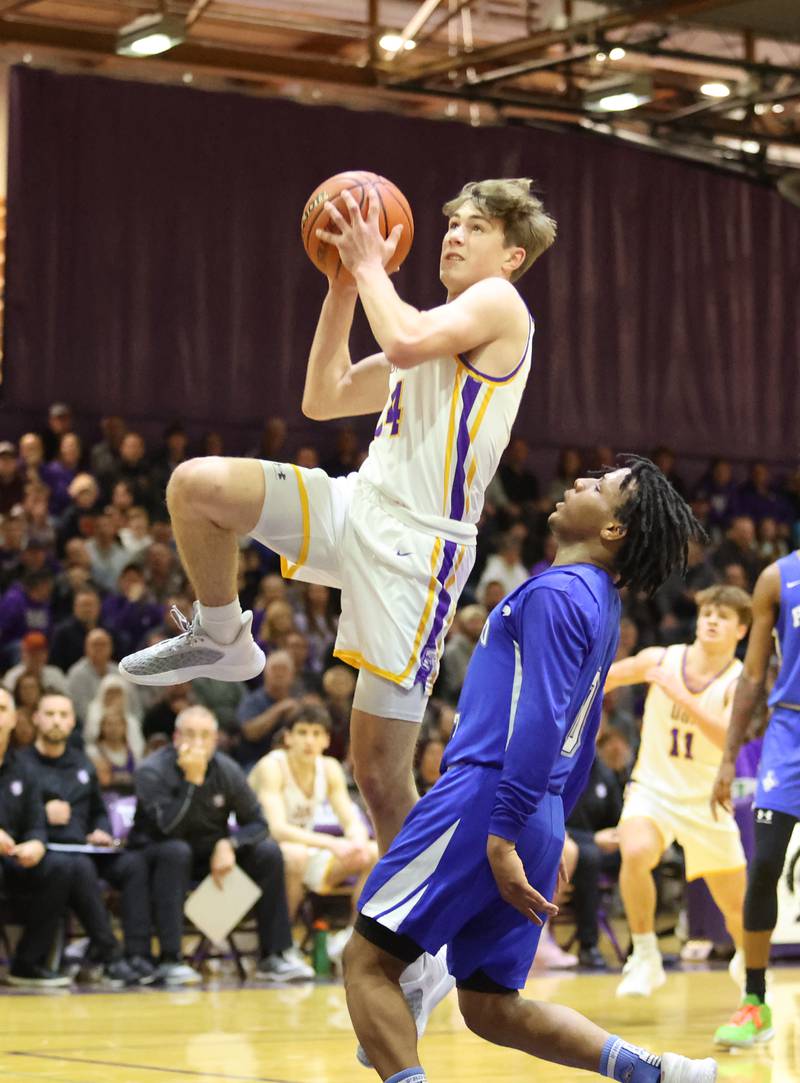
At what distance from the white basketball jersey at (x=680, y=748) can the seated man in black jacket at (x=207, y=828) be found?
218 cm

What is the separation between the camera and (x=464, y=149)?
1781 centimetres

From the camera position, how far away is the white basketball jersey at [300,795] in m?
10.2

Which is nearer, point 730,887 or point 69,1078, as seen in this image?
→ point 69,1078

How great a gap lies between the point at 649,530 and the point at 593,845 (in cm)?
653

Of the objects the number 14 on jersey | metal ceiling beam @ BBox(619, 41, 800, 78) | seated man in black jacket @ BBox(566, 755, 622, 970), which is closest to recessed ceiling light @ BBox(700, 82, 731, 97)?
metal ceiling beam @ BBox(619, 41, 800, 78)

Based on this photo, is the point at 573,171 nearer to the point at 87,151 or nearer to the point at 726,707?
the point at 87,151

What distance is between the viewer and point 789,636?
693cm

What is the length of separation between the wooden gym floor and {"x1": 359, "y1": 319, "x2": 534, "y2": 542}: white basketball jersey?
2439mm

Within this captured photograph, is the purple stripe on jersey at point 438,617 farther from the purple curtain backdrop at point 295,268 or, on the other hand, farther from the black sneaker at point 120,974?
the purple curtain backdrop at point 295,268

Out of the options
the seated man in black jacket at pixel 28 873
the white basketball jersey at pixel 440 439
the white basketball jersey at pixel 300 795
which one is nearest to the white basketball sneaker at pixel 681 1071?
the white basketball jersey at pixel 440 439

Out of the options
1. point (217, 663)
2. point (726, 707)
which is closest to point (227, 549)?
point (217, 663)

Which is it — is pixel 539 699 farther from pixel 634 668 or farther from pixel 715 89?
pixel 715 89

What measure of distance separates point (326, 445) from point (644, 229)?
465 cm

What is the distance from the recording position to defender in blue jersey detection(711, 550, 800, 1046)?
265 inches
